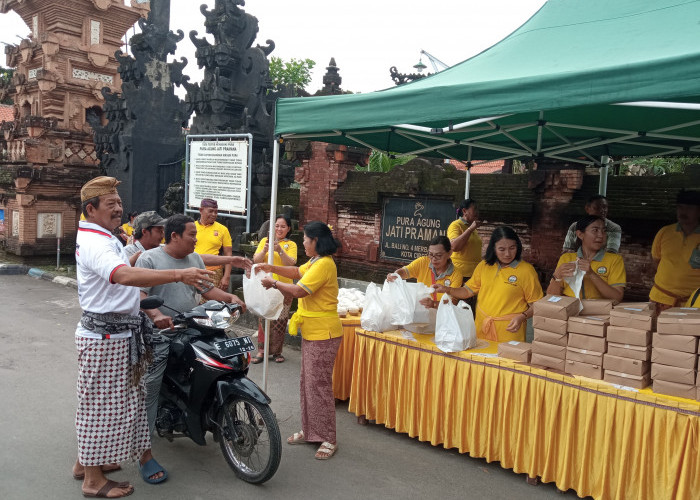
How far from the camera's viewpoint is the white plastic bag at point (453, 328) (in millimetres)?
4234

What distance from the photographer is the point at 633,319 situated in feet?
11.7

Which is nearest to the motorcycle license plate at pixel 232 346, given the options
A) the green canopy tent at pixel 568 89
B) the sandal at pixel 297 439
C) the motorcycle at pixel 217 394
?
the motorcycle at pixel 217 394

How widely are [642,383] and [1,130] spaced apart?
18364 mm

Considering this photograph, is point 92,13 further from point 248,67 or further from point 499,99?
point 499,99

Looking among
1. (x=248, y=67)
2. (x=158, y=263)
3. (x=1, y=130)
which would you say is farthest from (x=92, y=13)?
(x=158, y=263)

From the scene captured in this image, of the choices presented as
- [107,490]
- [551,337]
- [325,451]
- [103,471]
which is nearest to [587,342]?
[551,337]

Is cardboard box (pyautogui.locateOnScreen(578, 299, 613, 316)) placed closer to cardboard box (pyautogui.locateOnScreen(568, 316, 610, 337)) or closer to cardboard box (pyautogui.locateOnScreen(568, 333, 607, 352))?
cardboard box (pyautogui.locateOnScreen(568, 316, 610, 337))

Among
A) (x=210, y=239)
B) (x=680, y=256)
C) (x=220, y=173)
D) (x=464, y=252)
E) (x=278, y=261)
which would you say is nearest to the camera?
(x=680, y=256)

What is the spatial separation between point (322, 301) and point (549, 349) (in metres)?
1.61

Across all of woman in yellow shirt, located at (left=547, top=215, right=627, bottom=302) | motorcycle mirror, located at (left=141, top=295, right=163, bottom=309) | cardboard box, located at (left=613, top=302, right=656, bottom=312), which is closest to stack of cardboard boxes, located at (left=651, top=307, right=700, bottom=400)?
cardboard box, located at (left=613, top=302, right=656, bottom=312)

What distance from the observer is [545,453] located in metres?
3.83

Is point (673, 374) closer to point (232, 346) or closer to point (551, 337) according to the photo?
point (551, 337)

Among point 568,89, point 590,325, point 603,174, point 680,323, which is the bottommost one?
point 590,325

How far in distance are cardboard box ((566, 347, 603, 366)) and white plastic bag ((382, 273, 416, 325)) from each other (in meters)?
1.28
